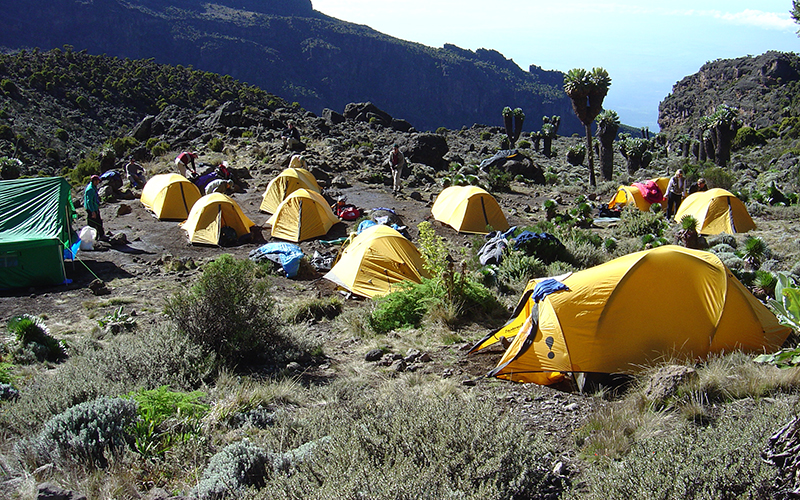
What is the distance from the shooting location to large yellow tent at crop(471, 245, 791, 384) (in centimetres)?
544

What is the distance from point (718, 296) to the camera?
5609 millimetres

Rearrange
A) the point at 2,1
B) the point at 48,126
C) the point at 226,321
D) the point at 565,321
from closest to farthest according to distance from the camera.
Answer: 1. the point at 565,321
2. the point at 226,321
3. the point at 48,126
4. the point at 2,1

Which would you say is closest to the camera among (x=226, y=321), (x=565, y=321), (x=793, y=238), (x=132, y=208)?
(x=565, y=321)

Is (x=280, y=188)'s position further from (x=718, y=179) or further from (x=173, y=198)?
(x=718, y=179)

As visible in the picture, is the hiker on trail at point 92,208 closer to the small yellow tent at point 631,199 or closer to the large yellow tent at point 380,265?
the large yellow tent at point 380,265

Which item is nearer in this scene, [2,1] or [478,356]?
[478,356]

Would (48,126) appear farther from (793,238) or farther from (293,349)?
(793,238)

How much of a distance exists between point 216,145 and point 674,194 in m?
20.4

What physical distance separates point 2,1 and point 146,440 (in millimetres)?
89790

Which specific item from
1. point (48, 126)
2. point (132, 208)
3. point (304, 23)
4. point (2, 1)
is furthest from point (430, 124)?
point (132, 208)

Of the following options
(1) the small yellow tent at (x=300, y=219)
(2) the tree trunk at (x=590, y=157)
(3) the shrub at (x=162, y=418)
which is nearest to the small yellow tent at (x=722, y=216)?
(1) the small yellow tent at (x=300, y=219)

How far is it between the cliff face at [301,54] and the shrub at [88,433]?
268 ft

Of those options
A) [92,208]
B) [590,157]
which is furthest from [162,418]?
[590,157]

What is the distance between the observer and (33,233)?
31.7 ft
